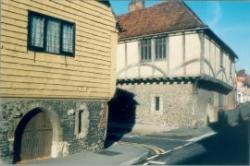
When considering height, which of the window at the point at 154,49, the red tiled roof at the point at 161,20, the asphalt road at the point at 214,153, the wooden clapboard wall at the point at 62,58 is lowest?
the asphalt road at the point at 214,153

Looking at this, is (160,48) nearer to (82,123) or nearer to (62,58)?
(82,123)

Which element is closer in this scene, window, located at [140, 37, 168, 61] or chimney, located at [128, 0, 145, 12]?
window, located at [140, 37, 168, 61]

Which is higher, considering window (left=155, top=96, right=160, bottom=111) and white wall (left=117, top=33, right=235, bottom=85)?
white wall (left=117, top=33, right=235, bottom=85)

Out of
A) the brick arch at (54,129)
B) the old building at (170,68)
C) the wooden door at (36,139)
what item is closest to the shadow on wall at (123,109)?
the old building at (170,68)

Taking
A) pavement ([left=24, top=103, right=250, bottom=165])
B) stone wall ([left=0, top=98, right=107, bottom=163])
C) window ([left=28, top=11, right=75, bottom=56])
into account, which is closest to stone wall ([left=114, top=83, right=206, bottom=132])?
pavement ([left=24, top=103, right=250, bottom=165])

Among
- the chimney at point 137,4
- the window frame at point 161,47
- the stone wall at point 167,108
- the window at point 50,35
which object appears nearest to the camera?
the window at point 50,35

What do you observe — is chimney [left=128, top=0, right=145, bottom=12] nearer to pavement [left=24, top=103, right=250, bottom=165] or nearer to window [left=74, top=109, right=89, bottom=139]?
pavement [left=24, top=103, right=250, bottom=165]

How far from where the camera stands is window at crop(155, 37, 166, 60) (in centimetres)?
2256

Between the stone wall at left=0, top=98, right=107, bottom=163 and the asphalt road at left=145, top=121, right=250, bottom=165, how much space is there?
9.71 ft

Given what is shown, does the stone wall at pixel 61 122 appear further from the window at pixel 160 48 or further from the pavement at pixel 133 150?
the window at pixel 160 48

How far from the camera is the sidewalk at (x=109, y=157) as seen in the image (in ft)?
36.1

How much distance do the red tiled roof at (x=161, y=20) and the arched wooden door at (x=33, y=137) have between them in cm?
1098

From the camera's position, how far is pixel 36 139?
36.1 ft

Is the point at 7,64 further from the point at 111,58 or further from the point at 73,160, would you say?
the point at 111,58
